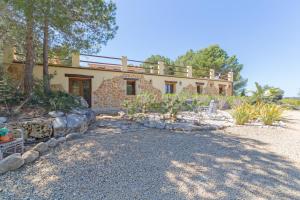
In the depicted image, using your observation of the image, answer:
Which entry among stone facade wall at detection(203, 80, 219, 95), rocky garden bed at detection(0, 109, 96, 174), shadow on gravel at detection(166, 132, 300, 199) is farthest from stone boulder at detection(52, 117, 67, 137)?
stone facade wall at detection(203, 80, 219, 95)

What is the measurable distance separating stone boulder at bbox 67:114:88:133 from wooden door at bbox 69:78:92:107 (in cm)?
612

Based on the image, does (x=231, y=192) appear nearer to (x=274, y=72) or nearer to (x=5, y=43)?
(x=5, y=43)

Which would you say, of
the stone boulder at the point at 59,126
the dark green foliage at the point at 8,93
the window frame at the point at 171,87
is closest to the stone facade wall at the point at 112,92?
the window frame at the point at 171,87

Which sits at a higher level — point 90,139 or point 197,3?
point 197,3

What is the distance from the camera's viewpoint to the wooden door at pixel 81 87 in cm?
1186

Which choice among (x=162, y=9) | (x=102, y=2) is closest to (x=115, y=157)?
(x=102, y=2)

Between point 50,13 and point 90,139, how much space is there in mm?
3938

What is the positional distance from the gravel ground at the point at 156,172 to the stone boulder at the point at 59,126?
1.11 meters

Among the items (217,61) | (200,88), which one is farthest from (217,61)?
(200,88)

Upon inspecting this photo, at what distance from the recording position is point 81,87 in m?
12.2

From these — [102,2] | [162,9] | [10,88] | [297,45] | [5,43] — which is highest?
[162,9]

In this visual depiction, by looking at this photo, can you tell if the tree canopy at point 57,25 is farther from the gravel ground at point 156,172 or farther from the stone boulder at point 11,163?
the stone boulder at point 11,163

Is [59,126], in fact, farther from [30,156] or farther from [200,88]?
[200,88]

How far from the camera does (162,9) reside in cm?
1539
